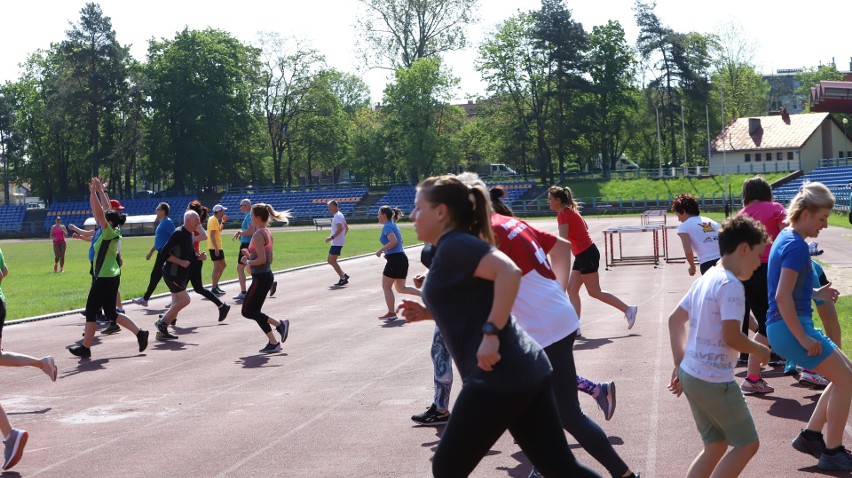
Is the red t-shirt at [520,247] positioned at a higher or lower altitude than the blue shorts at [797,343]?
higher

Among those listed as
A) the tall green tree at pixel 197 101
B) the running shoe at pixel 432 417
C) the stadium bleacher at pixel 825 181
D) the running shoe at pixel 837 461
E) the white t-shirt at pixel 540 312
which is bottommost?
the stadium bleacher at pixel 825 181

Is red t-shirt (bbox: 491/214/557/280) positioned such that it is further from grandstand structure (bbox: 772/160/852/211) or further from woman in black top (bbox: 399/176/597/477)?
grandstand structure (bbox: 772/160/852/211)

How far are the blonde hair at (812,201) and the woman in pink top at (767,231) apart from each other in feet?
6.11

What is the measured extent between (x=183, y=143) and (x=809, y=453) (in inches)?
→ 3239

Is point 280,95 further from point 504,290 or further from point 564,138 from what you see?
point 504,290

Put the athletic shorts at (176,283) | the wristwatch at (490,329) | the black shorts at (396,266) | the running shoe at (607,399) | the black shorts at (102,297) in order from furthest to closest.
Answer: the black shorts at (396,266)
the athletic shorts at (176,283)
the black shorts at (102,297)
the running shoe at (607,399)
the wristwatch at (490,329)

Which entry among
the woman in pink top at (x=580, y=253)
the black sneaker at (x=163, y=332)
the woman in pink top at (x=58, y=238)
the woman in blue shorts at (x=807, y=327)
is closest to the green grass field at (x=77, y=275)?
the woman in pink top at (x=58, y=238)

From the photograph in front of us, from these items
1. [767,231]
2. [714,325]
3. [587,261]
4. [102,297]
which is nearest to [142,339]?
[102,297]

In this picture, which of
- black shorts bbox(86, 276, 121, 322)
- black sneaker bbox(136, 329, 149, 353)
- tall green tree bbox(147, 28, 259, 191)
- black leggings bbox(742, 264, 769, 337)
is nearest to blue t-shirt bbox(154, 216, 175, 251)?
black shorts bbox(86, 276, 121, 322)

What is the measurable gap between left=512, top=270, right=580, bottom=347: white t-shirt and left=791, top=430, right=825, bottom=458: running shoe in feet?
6.40

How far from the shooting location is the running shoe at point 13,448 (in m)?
6.99

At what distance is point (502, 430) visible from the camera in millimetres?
4152

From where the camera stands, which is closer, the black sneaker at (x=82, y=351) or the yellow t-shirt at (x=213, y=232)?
the black sneaker at (x=82, y=351)

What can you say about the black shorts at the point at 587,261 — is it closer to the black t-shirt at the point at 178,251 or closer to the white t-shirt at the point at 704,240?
the white t-shirt at the point at 704,240
